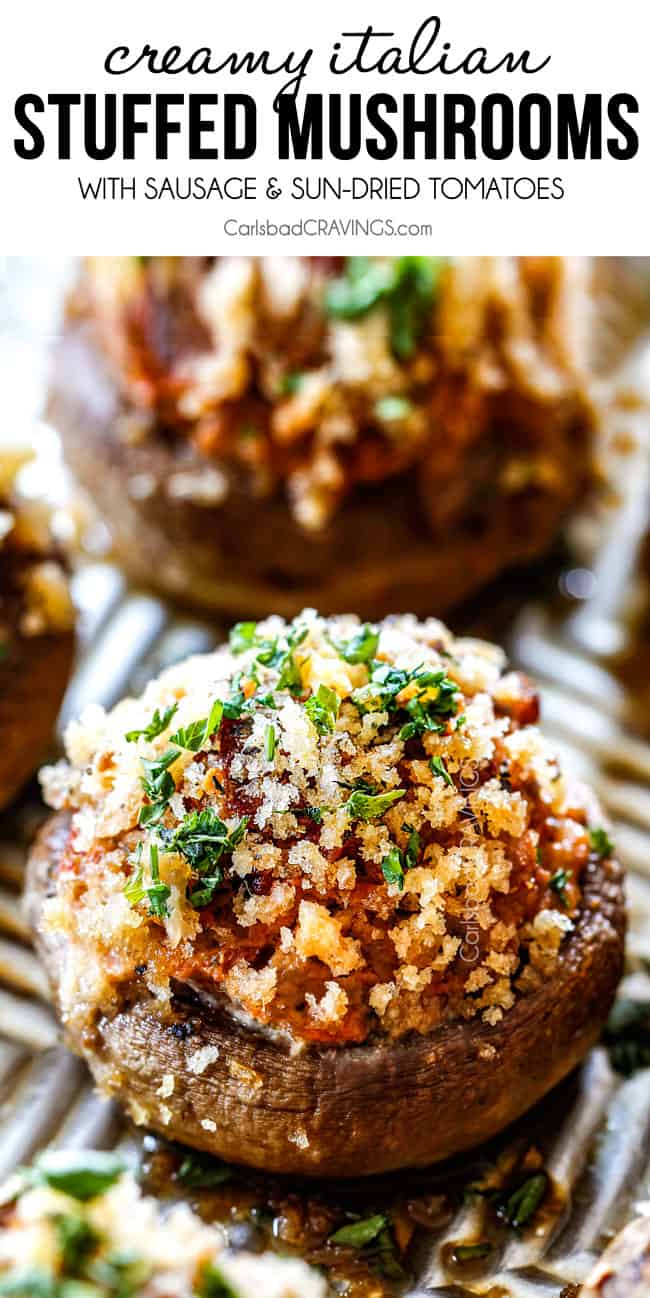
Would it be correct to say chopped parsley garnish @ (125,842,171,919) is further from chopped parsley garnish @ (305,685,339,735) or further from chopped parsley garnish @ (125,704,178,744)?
chopped parsley garnish @ (305,685,339,735)

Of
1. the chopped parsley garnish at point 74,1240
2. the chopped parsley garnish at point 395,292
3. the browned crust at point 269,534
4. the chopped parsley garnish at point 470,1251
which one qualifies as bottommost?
the chopped parsley garnish at point 74,1240

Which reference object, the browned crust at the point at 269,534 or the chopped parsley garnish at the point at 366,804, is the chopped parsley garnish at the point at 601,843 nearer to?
the chopped parsley garnish at the point at 366,804

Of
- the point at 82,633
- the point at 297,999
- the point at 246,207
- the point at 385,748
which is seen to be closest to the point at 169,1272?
the point at 297,999

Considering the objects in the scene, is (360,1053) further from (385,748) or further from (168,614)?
(168,614)

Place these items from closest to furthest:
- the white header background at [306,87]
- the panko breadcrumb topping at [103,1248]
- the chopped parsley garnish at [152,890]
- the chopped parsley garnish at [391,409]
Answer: the panko breadcrumb topping at [103,1248] < the chopped parsley garnish at [152,890] < the white header background at [306,87] < the chopped parsley garnish at [391,409]

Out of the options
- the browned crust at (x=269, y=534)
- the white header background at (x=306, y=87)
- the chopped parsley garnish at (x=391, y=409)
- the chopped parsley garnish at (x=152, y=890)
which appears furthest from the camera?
the browned crust at (x=269, y=534)

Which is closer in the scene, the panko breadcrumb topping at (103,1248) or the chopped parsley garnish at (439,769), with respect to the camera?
the panko breadcrumb topping at (103,1248)

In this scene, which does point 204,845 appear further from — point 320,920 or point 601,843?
point 601,843

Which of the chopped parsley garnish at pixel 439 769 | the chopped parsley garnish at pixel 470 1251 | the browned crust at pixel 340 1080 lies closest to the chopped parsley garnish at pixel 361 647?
the chopped parsley garnish at pixel 439 769
